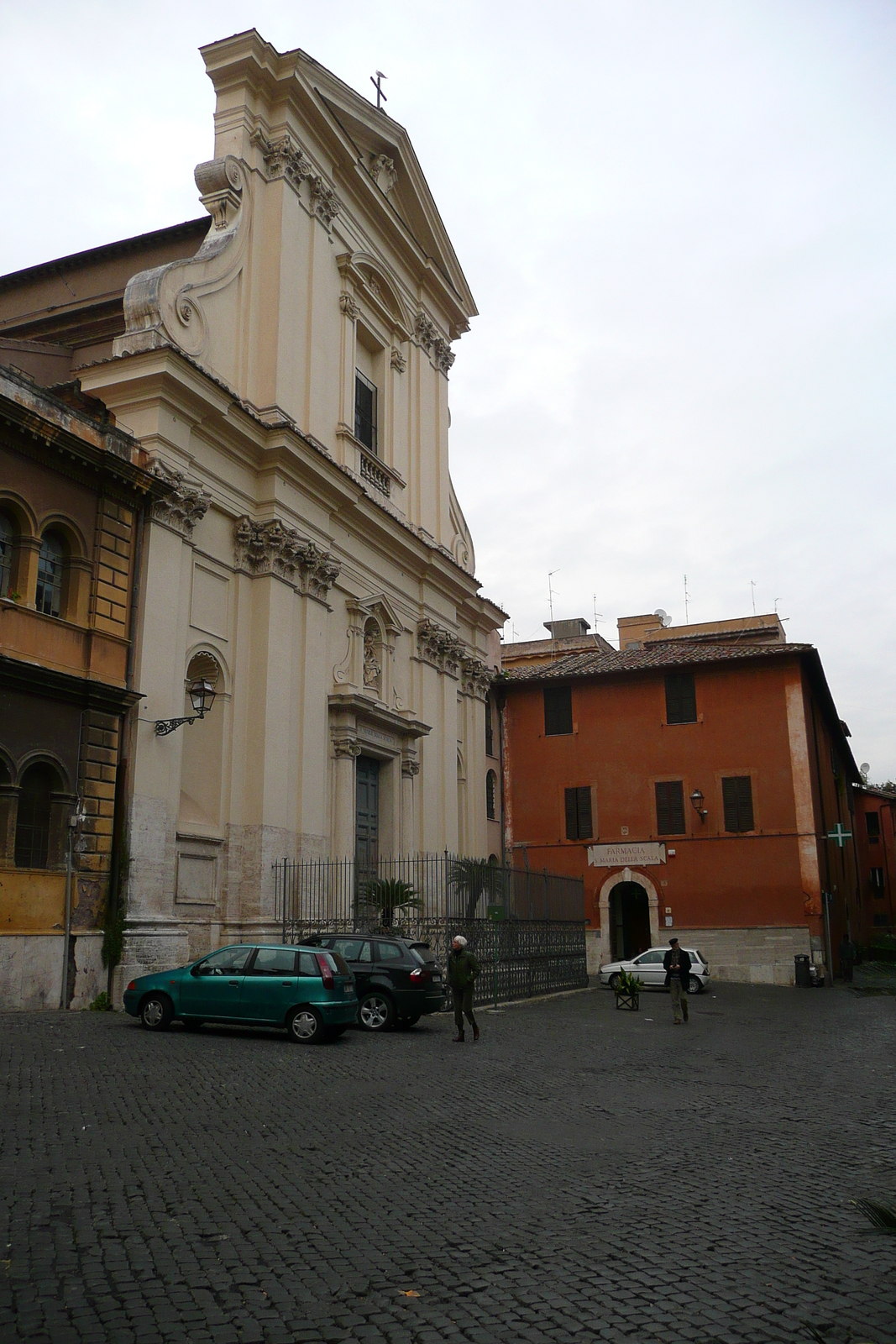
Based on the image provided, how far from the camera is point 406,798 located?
2584 centimetres

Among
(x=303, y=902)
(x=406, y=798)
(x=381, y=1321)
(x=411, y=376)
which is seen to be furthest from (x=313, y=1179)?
A: (x=411, y=376)

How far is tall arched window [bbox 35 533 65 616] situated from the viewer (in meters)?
15.7

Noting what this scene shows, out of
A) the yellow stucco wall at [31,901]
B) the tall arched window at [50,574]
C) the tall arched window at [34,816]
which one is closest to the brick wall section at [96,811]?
the yellow stucco wall at [31,901]

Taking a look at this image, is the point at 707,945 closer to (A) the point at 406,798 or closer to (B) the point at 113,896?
(A) the point at 406,798

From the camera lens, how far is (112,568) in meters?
16.8

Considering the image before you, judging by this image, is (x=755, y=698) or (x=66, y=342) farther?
(x=755, y=698)

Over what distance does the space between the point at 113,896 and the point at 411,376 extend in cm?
1780

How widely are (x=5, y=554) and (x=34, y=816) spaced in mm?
3551

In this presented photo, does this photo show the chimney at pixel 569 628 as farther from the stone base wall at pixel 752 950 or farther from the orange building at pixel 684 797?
the stone base wall at pixel 752 950

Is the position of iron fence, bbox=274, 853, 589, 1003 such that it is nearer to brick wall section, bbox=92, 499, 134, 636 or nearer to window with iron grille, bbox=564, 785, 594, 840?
brick wall section, bbox=92, 499, 134, 636

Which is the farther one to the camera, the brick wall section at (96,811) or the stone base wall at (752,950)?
the stone base wall at (752,950)

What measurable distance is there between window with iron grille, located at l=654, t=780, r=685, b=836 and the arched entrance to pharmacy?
5.18 feet

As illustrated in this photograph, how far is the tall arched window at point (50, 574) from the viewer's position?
15734 millimetres

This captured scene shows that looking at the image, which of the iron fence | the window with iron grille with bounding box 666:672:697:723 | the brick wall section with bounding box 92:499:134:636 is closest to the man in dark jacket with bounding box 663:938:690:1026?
the iron fence
